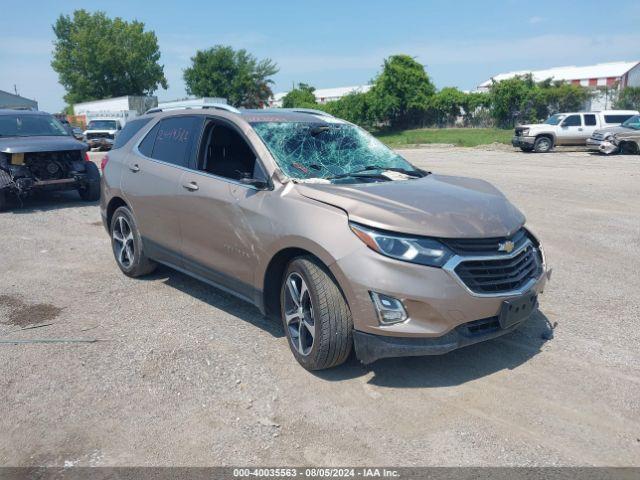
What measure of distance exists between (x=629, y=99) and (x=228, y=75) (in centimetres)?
4752

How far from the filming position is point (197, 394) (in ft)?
12.3

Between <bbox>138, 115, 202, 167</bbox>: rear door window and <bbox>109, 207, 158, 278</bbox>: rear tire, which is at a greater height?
<bbox>138, 115, 202, 167</bbox>: rear door window

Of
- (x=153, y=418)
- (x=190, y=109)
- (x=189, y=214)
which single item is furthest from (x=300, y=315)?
(x=190, y=109)

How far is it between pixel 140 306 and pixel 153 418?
6.74 feet

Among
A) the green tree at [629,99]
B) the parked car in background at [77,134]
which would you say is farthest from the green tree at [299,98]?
the parked car in background at [77,134]

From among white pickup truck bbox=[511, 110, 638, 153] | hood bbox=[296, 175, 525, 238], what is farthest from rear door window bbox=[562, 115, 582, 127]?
hood bbox=[296, 175, 525, 238]

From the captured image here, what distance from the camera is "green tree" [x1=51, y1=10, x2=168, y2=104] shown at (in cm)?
7162

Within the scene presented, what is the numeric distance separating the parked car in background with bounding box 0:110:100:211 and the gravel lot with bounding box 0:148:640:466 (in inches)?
189

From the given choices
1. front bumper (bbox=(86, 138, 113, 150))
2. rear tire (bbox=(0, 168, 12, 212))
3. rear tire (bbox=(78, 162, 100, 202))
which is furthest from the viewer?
front bumper (bbox=(86, 138, 113, 150))

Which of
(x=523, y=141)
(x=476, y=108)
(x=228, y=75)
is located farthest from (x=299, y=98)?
(x=523, y=141)

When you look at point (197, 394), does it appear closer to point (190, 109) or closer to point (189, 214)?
point (189, 214)

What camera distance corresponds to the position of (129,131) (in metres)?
6.29

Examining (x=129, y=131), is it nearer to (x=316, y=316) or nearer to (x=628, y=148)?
(x=316, y=316)

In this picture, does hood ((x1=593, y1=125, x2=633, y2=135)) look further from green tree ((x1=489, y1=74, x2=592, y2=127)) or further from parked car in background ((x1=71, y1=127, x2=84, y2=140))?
parked car in background ((x1=71, y1=127, x2=84, y2=140))
